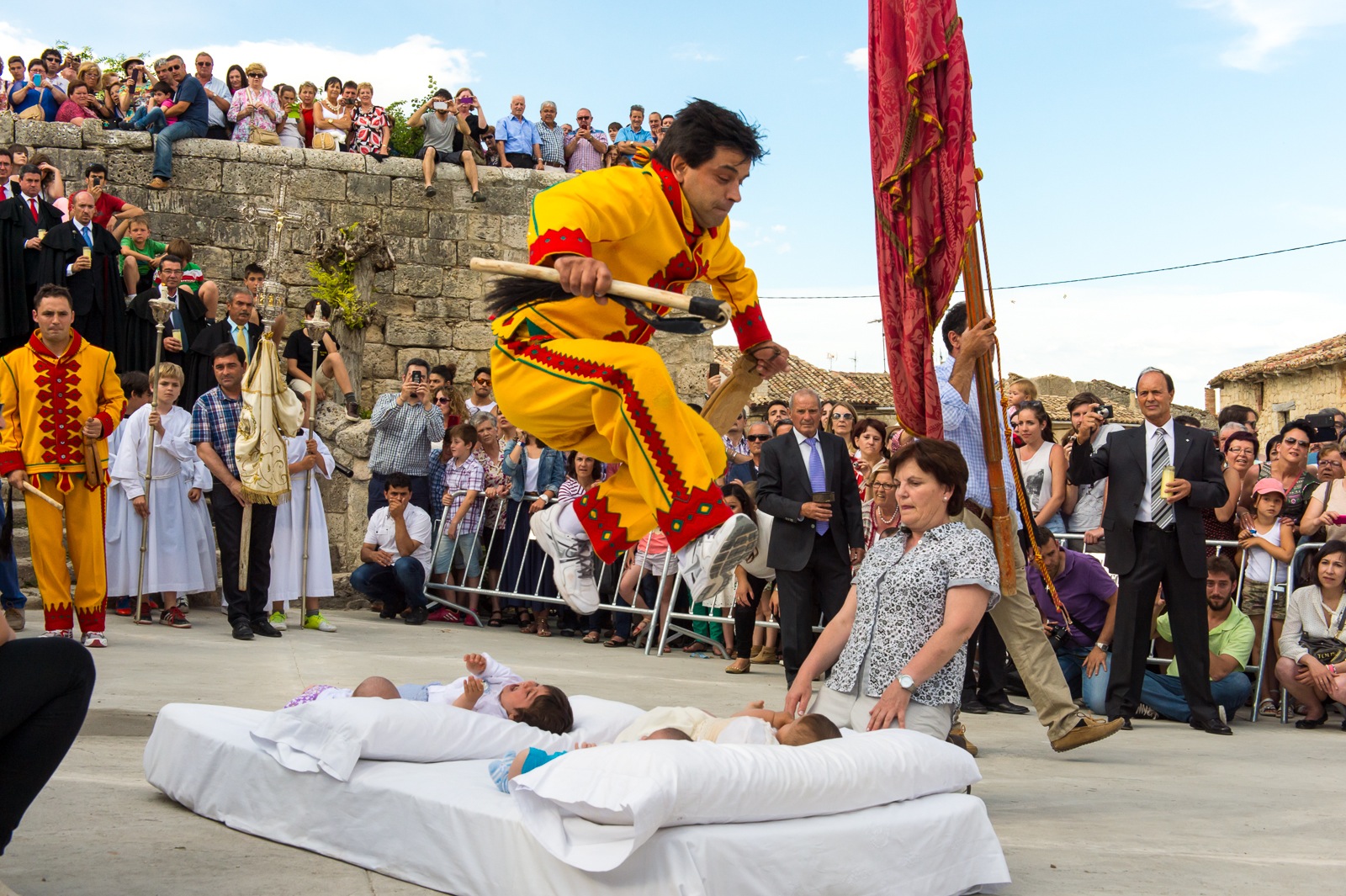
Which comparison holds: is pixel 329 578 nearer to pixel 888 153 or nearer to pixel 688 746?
pixel 888 153

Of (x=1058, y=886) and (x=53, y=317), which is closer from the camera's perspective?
(x=1058, y=886)

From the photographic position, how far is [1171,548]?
6.35 meters

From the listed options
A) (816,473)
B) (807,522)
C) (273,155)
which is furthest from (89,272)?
(807,522)

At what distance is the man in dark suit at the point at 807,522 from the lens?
6.76 metres

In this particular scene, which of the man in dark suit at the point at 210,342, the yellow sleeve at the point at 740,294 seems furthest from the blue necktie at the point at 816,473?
the man in dark suit at the point at 210,342

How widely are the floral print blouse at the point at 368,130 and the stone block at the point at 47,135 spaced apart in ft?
9.84

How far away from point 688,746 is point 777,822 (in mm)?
298

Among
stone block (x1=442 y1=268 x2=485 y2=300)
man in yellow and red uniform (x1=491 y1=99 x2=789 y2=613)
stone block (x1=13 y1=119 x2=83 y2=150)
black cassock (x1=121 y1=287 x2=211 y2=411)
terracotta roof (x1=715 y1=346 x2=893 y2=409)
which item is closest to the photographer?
man in yellow and red uniform (x1=491 y1=99 x2=789 y2=613)

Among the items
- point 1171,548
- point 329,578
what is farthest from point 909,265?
point 329,578

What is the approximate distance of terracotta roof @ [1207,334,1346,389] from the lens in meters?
19.8

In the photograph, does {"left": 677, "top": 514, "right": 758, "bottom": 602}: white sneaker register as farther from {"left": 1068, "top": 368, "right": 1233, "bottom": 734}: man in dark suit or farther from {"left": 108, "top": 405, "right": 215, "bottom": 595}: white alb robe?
{"left": 108, "top": 405, "right": 215, "bottom": 595}: white alb robe

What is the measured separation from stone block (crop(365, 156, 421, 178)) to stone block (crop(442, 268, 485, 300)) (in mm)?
1190

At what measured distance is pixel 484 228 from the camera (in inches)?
592

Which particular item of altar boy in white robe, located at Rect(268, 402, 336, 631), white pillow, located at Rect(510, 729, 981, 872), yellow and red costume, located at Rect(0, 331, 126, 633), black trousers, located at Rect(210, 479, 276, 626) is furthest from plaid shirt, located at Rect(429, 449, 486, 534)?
white pillow, located at Rect(510, 729, 981, 872)
